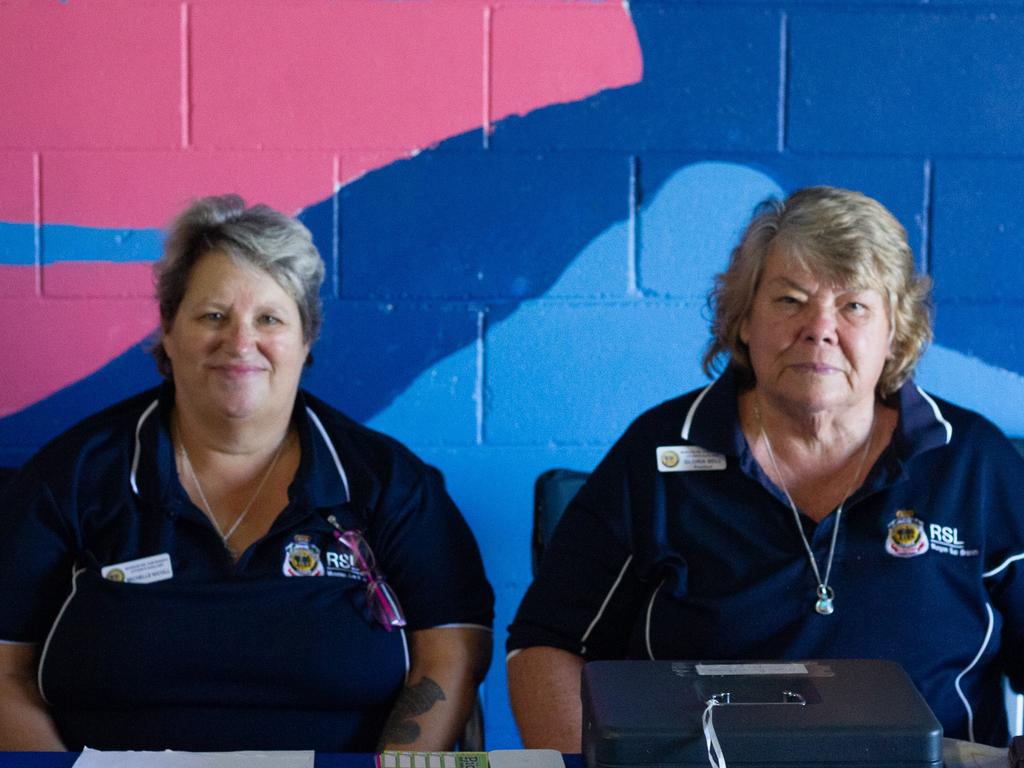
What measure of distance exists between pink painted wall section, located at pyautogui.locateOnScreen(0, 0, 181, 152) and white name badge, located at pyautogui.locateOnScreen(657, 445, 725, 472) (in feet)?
3.88

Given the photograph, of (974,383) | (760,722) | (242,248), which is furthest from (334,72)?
(760,722)

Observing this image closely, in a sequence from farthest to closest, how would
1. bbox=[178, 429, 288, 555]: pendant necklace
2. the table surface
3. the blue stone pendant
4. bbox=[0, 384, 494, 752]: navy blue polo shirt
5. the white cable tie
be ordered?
1. bbox=[178, 429, 288, 555]: pendant necklace
2. bbox=[0, 384, 494, 752]: navy blue polo shirt
3. the blue stone pendant
4. the table surface
5. the white cable tie

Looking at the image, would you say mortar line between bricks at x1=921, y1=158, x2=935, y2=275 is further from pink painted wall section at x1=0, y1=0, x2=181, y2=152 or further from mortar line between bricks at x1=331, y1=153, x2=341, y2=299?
pink painted wall section at x1=0, y1=0, x2=181, y2=152

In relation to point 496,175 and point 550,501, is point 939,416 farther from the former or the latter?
point 496,175

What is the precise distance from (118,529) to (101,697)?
10.1 inches

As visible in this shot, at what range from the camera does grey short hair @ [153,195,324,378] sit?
1926 mm

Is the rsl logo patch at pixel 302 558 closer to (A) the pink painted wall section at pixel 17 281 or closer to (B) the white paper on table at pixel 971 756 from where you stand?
(A) the pink painted wall section at pixel 17 281

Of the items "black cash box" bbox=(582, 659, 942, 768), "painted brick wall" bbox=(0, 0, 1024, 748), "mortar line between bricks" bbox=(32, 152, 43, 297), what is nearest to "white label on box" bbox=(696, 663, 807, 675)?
"black cash box" bbox=(582, 659, 942, 768)

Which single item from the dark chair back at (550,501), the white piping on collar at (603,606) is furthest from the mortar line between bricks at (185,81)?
the white piping on collar at (603,606)

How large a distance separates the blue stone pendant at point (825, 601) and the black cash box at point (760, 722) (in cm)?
61

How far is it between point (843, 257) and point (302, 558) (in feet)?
3.13

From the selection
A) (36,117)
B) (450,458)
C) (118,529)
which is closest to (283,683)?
(118,529)

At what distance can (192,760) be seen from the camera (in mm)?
1146

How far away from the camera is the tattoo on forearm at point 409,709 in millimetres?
1802
